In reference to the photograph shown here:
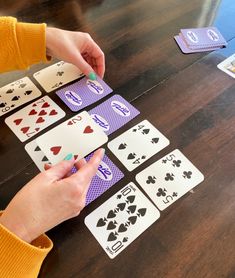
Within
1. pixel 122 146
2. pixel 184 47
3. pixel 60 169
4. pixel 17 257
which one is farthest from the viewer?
pixel 184 47

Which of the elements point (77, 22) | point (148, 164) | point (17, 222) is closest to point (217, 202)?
point (148, 164)

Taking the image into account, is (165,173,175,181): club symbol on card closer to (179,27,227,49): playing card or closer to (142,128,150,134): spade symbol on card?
(142,128,150,134): spade symbol on card

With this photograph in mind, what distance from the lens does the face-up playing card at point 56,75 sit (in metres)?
0.88

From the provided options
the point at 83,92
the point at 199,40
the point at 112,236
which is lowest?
the point at 112,236

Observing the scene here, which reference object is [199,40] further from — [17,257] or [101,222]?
[17,257]

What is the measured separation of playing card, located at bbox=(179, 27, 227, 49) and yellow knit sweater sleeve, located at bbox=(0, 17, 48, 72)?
481 mm

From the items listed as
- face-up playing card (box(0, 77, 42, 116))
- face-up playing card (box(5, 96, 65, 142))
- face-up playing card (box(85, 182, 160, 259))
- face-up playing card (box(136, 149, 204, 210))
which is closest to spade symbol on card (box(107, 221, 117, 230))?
face-up playing card (box(85, 182, 160, 259))

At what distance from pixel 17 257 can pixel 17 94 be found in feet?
1.53

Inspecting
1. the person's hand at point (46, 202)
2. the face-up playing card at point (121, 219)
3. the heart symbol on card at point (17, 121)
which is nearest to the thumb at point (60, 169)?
the person's hand at point (46, 202)

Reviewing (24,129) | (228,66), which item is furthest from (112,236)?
(228,66)

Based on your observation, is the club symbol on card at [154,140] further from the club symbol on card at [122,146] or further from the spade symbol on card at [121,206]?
the spade symbol on card at [121,206]

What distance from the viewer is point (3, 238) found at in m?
0.54

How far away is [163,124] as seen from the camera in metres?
0.81

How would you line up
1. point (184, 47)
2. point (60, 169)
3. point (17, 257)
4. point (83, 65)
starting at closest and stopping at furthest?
point (17, 257) → point (60, 169) → point (83, 65) → point (184, 47)
